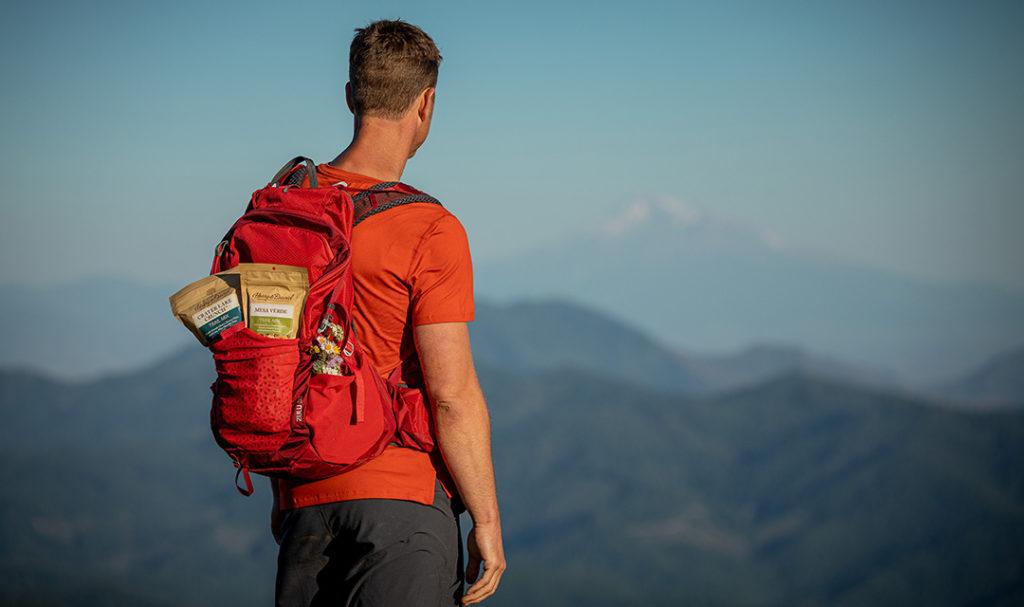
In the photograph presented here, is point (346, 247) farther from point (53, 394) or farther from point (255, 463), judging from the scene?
point (53, 394)

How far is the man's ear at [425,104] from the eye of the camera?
271cm

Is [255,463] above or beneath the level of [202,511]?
above

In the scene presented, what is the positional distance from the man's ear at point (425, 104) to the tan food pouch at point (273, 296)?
62cm

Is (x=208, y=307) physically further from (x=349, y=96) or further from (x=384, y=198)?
(x=349, y=96)

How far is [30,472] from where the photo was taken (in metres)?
22.0

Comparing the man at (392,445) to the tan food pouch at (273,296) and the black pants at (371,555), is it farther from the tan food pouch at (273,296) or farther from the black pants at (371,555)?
the tan food pouch at (273,296)

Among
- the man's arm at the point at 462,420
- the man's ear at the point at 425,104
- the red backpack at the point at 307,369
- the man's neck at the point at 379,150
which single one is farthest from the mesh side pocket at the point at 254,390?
the man's ear at the point at 425,104

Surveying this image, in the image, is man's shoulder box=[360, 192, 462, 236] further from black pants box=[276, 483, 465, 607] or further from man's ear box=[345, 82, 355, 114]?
black pants box=[276, 483, 465, 607]

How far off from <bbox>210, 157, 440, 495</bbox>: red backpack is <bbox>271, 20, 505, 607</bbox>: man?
0.23ft

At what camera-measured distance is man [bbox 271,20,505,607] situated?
8.26 ft

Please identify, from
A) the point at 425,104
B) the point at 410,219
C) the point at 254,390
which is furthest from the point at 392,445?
the point at 425,104

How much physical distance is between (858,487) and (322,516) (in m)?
23.9

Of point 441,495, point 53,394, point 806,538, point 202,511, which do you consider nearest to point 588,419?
point 806,538

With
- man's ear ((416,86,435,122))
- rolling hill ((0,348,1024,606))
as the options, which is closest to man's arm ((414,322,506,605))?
man's ear ((416,86,435,122))
